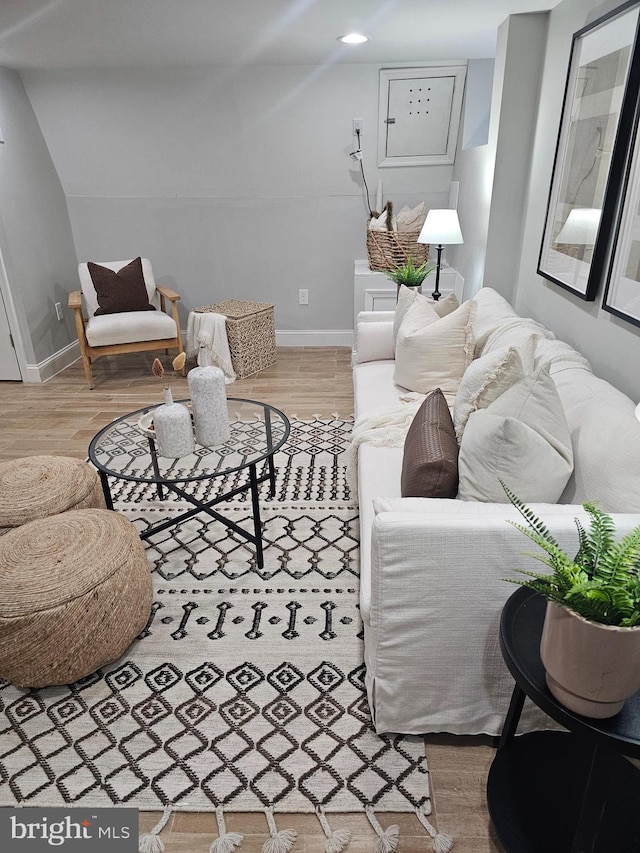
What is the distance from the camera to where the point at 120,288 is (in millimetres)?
3998

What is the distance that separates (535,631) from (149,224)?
4292mm

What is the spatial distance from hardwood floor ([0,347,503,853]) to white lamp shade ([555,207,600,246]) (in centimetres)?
158

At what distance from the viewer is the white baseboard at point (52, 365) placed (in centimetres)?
401

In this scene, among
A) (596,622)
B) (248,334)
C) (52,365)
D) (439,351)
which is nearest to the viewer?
(596,622)

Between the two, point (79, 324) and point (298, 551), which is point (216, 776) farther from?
point (79, 324)

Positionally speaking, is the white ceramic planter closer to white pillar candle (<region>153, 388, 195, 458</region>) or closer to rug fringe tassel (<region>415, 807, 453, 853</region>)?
rug fringe tassel (<region>415, 807, 453, 853</region>)

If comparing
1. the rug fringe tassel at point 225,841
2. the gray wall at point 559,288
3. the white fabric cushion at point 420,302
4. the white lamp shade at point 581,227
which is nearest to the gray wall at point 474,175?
the gray wall at point 559,288

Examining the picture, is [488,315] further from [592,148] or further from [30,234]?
[30,234]

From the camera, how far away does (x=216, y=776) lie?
1354 millimetres

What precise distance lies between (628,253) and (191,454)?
5.17ft

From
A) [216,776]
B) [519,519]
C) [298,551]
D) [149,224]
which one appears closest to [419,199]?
[149,224]

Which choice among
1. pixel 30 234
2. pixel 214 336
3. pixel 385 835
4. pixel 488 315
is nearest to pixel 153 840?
pixel 385 835

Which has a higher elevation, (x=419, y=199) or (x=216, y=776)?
(x=419, y=199)

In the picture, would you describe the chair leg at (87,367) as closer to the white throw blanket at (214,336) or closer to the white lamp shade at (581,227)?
the white throw blanket at (214,336)
